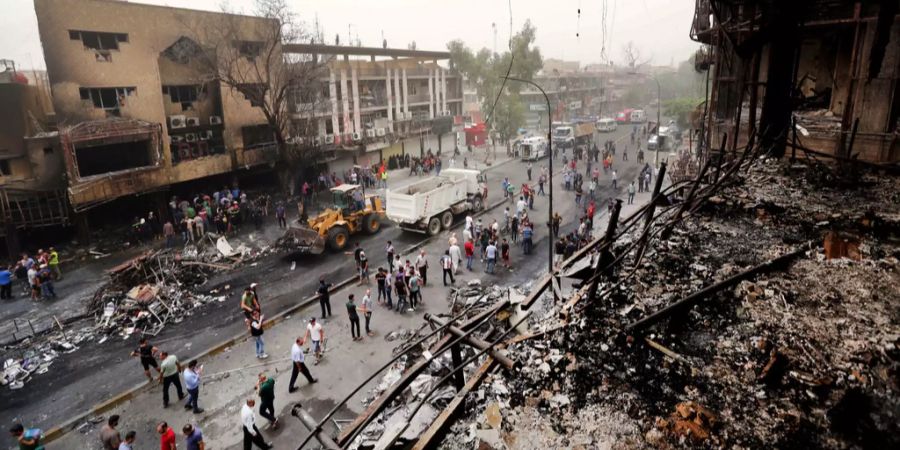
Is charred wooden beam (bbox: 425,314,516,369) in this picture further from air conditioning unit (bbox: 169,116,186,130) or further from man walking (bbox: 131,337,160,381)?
air conditioning unit (bbox: 169,116,186,130)

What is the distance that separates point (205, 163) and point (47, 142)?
22.8 feet

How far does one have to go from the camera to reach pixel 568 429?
4.02 m

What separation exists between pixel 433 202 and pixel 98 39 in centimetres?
1718

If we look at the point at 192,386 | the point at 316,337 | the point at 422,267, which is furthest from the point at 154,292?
the point at 422,267

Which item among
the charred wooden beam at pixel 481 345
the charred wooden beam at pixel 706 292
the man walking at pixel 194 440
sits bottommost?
the man walking at pixel 194 440

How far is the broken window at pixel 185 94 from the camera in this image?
25688 mm

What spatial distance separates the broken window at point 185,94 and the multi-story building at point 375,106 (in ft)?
19.2

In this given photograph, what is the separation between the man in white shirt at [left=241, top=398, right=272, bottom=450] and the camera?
349 inches

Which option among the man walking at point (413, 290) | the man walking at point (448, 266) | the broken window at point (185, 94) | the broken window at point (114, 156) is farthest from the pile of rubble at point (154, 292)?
the broken window at point (185, 94)

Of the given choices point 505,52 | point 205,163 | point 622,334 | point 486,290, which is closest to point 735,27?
point 486,290

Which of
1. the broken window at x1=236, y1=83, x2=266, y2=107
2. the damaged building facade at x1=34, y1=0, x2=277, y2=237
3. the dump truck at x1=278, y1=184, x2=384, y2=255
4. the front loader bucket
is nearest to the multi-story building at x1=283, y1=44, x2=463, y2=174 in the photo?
the broken window at x1=236, y1=83, x2=266, y2=107

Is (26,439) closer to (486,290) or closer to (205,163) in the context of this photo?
(486,290)

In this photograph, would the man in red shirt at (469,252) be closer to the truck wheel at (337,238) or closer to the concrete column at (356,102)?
the truck wheel at (337,238)

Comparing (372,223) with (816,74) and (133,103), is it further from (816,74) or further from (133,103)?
(816,74)
